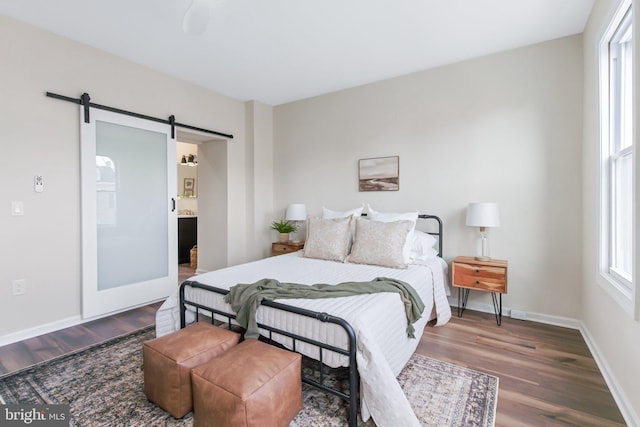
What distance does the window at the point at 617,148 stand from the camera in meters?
2.00

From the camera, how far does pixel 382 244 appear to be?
3.06 m

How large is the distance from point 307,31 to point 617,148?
2644 mm

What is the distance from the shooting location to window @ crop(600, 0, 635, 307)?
2004mm

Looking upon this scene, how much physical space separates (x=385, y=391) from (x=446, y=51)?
327 cm

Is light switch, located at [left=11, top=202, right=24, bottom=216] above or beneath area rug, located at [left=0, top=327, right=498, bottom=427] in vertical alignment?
above

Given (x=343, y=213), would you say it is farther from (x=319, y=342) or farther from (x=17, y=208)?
(x=17, y=208)

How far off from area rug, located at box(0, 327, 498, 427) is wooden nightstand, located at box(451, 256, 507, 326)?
103 centimetres

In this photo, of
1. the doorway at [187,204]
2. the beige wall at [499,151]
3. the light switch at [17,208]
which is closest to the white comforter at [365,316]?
the beige wall at [499,151]

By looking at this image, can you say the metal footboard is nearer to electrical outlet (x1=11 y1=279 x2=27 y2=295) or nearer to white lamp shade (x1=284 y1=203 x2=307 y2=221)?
electrical outlet (x1=11 y1=279 x2=27 y2=295)

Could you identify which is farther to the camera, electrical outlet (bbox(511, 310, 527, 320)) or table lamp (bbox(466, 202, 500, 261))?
electrical outlet (bbox(511, 310, 527, 320))

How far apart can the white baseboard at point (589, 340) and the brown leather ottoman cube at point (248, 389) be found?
5.92ft

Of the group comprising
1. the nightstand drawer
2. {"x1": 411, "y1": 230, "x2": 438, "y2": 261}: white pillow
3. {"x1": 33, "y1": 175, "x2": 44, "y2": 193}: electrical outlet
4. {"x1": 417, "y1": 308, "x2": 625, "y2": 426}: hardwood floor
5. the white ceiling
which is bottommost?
{"x1": 417, "y1": 308, "x2": 625, "y2": 426}: hardwood floor

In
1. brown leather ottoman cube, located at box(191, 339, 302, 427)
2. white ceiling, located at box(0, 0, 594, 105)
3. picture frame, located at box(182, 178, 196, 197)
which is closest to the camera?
brown leather ottoman cube, located at box(191, 339, 302, 427)

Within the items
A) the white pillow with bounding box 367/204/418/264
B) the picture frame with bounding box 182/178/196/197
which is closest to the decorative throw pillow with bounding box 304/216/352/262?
the white pillow with bounding box 367/204/418/264
